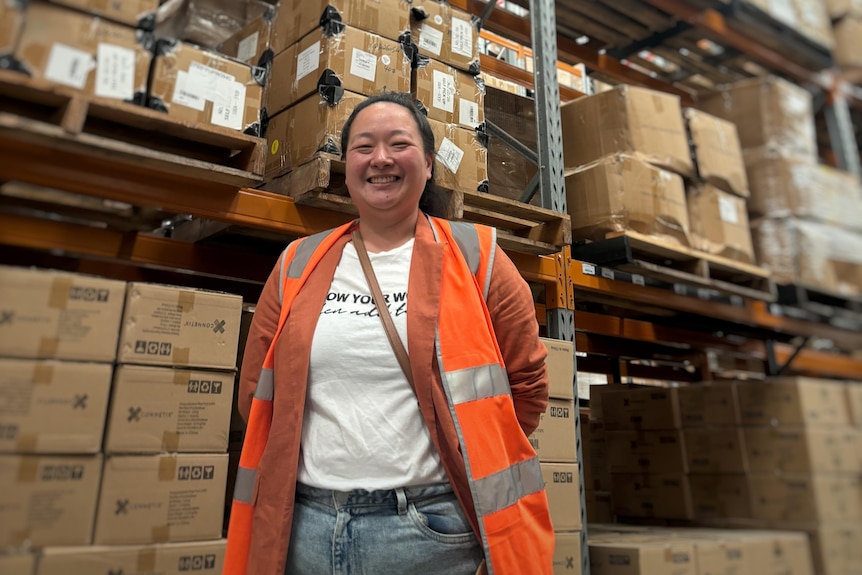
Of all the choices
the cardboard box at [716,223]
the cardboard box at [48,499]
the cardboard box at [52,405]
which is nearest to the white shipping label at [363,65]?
the cardboard box at [52,405]

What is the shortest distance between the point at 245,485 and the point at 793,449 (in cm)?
378

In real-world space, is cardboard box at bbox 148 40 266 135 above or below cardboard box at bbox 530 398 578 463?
above

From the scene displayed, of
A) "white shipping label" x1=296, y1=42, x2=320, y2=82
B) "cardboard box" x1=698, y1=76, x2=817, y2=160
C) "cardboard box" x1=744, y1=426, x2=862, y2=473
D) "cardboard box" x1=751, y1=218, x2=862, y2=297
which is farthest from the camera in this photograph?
"cardboard box" x1=698, y1=76, x2=817, y2=160

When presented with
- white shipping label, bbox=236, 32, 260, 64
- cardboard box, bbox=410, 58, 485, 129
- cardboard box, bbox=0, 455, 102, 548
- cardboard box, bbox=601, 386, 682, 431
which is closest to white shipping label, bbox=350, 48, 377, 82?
cardboard box, bbox=410, 58, 485, 129

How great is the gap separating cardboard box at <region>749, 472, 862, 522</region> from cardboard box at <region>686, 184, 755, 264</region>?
4.74ft

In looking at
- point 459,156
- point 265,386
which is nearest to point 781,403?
point 459,156

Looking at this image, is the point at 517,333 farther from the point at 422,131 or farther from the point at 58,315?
the point at 58,315

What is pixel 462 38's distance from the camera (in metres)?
2.82

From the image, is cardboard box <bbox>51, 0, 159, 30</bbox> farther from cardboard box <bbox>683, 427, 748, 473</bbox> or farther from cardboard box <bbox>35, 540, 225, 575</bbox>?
cardboard box <bbox>683, 427, 748, 473</bbox>

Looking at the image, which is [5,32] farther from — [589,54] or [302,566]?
[589,54]

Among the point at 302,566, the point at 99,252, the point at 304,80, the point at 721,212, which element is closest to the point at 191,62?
the point at 304,80

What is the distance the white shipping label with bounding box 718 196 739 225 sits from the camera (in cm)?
385

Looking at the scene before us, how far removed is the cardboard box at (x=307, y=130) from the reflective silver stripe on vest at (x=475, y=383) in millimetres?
1098

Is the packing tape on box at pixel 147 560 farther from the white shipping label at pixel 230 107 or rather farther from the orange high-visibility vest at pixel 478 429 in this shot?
the white shipping label at pixel 230 107
